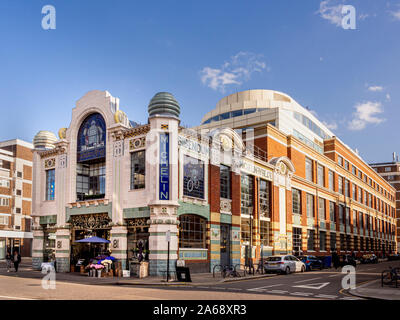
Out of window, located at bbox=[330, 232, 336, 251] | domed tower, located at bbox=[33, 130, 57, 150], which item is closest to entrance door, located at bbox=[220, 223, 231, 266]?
domed tower, located at bbox=[33, 130, 57, 150]

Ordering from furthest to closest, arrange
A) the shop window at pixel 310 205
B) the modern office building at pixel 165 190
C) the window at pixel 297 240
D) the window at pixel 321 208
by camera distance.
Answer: the window at pixel 321 208 < the shop window at pixel 310 205 < the window at pixel 297 240 < the modern office building at pixel 165 190

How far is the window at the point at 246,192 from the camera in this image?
3659 cm

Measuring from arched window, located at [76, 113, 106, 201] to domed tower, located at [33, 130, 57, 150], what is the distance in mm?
4339

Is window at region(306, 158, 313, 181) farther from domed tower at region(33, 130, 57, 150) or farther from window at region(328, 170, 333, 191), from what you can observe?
domed tower at region(33, 130, 57, 150)

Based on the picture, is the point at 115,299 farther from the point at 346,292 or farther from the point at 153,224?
the point at 153,224

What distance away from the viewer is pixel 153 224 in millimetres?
27062

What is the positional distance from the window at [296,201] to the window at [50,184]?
24377 millimetres

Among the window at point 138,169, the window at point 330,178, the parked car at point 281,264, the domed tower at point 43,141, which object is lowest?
the parked car at point 281,264

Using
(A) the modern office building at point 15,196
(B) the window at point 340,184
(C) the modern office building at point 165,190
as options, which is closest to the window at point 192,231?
(C) the modern office building at point 165,190

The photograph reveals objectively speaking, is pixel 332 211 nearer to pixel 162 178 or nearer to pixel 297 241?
pixel 297 241

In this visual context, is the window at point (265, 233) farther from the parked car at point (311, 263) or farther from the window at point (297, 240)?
the window at point (297, 240)

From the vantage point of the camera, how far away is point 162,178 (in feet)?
89.6

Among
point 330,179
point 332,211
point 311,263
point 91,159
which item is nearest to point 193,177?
point 91,159
